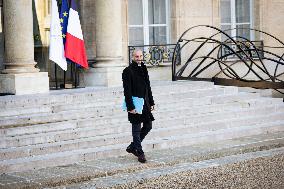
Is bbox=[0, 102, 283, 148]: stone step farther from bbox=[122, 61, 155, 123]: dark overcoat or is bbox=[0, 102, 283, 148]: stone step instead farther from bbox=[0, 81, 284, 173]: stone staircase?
bbox=[122, 61, 155, 123]: dark overcoat

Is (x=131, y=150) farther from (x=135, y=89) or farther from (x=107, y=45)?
(x=107, y=45)

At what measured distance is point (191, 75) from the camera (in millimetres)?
20062

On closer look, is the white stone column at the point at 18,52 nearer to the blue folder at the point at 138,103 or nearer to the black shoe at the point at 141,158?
the blue folder at the point at 138,103

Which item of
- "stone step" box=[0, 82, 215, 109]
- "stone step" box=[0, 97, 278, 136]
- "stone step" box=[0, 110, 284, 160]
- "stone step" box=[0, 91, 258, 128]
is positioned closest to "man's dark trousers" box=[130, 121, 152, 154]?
"stone step" box=[0, 110, 284, 160]

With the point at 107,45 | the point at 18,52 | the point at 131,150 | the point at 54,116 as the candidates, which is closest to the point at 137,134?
the point at 131,150

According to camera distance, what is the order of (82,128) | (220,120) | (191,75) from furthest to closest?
1. (191,75)
2. (220,120)
3. (82,128)

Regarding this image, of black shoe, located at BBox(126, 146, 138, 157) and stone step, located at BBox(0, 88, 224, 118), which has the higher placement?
stone step, located at BBox(0, 88, 224, 118)

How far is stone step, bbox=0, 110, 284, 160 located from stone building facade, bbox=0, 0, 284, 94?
3487 millimetres

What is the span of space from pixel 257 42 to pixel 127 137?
10401 millimetres

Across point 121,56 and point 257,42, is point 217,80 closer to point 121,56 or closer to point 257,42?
point 121,56

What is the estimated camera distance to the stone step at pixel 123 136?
38.0 ft

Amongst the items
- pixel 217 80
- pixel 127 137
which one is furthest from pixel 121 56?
pixel 127 137

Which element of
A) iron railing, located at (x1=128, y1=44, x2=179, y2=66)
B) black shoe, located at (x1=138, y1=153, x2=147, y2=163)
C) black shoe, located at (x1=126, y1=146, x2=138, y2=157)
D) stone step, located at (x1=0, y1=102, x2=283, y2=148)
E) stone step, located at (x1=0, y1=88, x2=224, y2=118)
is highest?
iron railing, located at (x1=128, y1=44, x2=179, y2=66)

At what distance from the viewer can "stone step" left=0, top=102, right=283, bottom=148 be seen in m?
12.1
